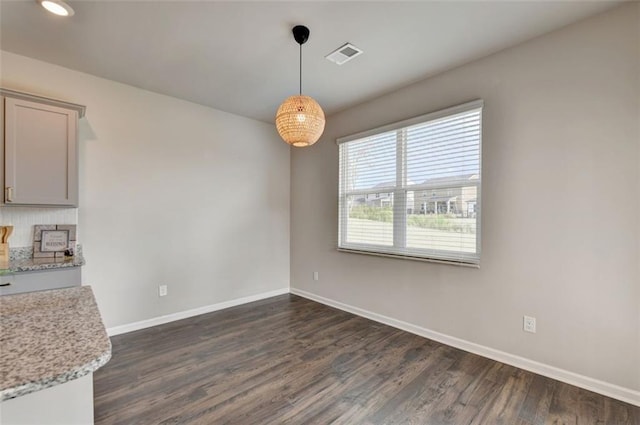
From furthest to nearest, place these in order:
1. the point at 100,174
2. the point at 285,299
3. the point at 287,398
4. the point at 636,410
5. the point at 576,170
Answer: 1. the point at 285,299
2. the point at 100,174
3. the point at 576,170
4. the point at 287,398
5. the point at 636,410

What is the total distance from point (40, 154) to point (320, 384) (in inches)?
118

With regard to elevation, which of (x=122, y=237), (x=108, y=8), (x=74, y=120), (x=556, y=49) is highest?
(x=108, y=8)

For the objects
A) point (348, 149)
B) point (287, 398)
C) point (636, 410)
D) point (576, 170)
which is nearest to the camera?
point (636, 410)

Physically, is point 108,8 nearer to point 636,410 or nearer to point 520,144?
point 520,144

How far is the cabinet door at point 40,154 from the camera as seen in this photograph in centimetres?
237

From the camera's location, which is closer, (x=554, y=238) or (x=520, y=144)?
(x=554, y=238)

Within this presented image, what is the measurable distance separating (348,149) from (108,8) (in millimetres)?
2733

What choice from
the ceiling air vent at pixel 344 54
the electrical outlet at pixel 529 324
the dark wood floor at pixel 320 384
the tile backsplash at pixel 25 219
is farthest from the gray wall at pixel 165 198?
the electrical outlet at pixel 529 324

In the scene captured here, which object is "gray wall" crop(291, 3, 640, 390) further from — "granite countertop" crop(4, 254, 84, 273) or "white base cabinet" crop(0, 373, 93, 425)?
"granite countertop" crop(4, 254, 84, 273)

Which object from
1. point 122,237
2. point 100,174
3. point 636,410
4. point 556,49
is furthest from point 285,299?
point 556,49

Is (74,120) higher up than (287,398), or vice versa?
(74,120)

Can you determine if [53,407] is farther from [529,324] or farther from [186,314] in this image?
[529,324]

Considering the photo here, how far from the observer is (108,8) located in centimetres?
208

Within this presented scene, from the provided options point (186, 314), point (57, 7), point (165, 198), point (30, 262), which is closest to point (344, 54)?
point (57, 7)
